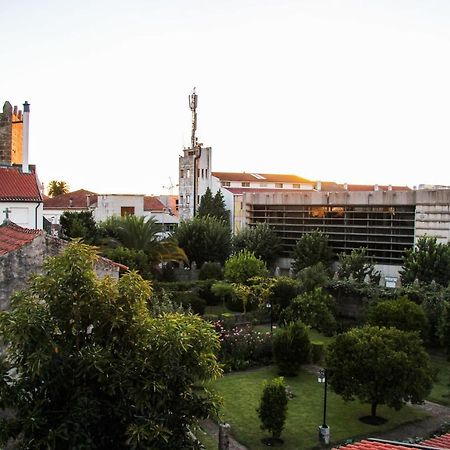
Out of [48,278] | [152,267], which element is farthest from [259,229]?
[48,278]

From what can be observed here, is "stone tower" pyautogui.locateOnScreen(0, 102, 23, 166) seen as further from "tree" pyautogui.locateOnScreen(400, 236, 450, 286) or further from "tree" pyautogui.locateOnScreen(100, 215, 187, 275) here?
"tree" pyautogui.locateOnScreen(400, 236, 450, 286)

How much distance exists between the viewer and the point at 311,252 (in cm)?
4125

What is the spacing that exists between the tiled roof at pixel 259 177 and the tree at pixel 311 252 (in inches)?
820

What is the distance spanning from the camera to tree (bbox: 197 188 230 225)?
2150 inches

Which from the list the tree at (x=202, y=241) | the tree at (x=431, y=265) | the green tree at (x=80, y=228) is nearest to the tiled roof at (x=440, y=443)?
the tree at (x=431, y=265)

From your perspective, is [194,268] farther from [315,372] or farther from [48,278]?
[48,278]

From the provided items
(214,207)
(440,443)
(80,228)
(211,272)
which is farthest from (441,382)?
(214,207)

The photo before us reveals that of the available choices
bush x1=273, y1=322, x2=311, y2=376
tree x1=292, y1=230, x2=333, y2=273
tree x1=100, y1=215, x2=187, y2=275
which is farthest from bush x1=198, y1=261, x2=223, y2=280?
bush x1=273, y1=322, x2=311, y2=376

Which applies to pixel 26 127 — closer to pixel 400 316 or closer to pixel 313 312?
pixel 313 312

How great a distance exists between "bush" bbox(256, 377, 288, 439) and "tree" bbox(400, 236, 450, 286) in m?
17.7

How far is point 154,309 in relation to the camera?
22734mm

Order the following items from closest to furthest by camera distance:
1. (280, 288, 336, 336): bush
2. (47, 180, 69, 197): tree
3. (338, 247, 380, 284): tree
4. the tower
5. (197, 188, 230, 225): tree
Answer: (280, 288, 336, 336): bush → (338, 247, 380, 284): tree → (197, 188, 230, 225): tree → the tower → (47, 180, 69, 197): tree

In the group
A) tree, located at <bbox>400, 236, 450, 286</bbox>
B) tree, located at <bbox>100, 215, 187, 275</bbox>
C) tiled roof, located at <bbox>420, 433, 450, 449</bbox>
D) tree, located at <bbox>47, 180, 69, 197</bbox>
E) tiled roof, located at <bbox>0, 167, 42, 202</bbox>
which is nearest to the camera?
tiled roof, located at <bbox>420, 433, 450, 449</bbox>

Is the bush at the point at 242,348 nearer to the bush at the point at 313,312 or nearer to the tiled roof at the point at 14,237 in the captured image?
the bush at the point at 313,312
